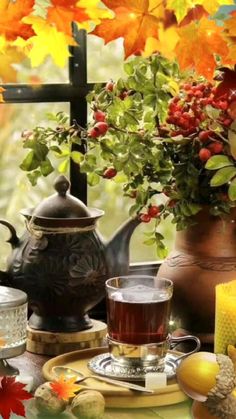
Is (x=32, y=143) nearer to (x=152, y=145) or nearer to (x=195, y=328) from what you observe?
(x=152, y=145)

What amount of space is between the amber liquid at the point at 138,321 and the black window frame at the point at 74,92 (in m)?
0.44

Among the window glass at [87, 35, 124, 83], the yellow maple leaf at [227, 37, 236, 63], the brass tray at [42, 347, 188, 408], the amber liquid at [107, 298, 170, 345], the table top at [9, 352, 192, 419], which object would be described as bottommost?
the table top at [9, 352, 192, 419]

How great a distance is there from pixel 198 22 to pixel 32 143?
372 mm

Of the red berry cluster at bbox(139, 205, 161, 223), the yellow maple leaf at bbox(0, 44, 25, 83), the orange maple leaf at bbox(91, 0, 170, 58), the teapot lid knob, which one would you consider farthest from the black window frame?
the orange maple leaf at bbox(91, 0, 170, 58)

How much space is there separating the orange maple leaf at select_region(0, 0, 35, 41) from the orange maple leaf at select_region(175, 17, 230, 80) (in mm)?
219

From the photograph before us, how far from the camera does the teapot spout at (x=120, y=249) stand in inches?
73.3

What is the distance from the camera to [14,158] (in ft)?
6.70

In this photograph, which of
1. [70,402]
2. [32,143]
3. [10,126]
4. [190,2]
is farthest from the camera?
[10,126]

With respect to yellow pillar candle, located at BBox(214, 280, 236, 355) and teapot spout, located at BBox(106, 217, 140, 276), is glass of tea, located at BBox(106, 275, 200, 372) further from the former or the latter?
teapot spout, located at BBox(106, 217, 140, 276)

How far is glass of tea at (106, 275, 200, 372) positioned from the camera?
1640 mm

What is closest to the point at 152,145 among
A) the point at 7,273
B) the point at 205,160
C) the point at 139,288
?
the point at 205,160

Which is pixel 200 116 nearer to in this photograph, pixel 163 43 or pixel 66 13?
pixel 163 43

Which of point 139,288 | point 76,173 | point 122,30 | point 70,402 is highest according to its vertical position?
point 122,30

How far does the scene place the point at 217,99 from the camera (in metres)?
1.67
